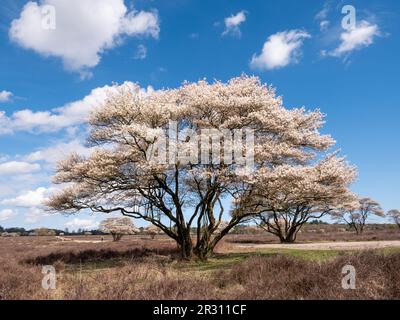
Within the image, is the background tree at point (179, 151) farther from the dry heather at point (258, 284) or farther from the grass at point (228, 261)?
the dry heather at point (258, 284)

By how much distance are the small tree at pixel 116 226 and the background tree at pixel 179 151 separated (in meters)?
43.5

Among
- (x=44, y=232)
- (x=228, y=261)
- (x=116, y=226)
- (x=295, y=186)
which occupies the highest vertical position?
(x=295, y=186)

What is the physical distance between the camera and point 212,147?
23.2 meters

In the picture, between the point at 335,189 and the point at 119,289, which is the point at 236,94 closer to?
the point at 335,189

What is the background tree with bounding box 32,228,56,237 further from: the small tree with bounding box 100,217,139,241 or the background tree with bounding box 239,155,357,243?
the background tree with bounding box 239,155,357,243

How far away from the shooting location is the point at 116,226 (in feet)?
229

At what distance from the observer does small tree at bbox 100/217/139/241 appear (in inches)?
2721

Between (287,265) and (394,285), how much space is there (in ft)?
13.8

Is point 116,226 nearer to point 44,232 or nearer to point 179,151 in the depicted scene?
point 179,151

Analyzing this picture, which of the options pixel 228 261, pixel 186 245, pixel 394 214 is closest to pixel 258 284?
pixel 228 261

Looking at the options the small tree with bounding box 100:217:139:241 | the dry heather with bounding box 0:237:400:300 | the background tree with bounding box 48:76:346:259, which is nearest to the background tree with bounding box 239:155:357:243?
the background tree with bounding box 48:76:346:259

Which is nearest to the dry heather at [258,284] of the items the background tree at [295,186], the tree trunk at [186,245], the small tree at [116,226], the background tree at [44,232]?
the background tree at [295,186]

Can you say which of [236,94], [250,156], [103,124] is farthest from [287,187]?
[103,124]

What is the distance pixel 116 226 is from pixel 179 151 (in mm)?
49202
